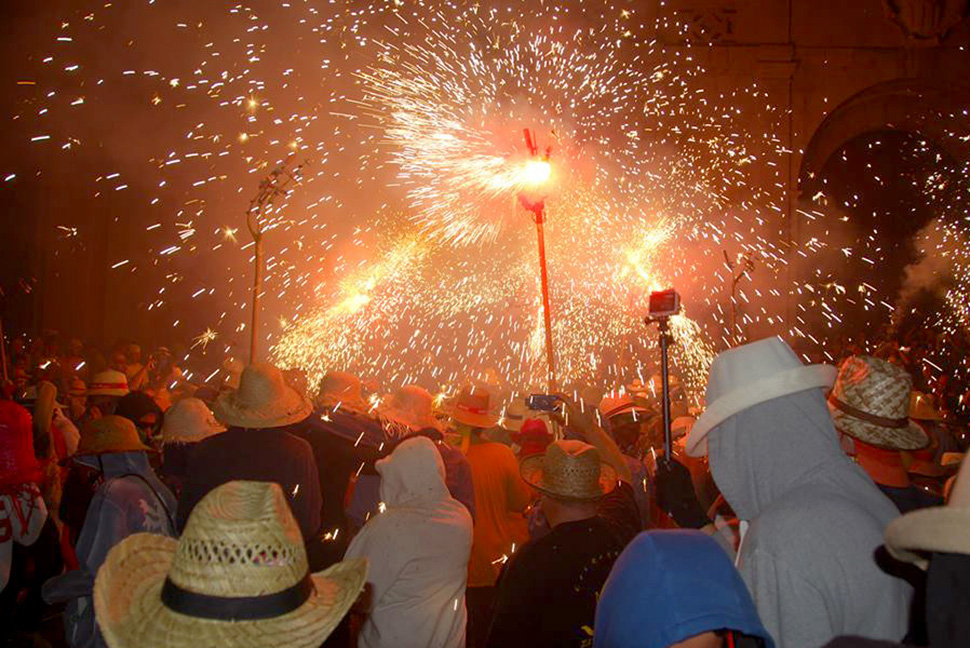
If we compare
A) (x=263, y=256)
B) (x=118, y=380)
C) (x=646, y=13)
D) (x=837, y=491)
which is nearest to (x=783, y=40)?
(x=646, y=13)

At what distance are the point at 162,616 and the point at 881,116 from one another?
60.1ft

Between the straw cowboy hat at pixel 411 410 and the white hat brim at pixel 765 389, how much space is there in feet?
10.5

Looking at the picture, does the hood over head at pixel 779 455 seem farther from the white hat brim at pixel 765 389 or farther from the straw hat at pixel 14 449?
the straw hat at pixel 14 449

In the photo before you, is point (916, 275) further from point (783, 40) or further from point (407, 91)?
point (407, 91)

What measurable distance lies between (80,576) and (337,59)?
11682 millimetres

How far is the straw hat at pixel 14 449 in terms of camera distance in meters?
4.40

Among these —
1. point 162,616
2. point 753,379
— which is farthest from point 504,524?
point 162,616

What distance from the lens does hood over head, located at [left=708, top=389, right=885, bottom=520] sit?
2.29m

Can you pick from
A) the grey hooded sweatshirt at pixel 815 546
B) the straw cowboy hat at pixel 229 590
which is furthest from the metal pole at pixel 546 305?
the straw cowboy hat at pixel 229 590

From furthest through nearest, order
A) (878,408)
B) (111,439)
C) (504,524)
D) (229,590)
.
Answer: (504,524) < (111,439) < (878,408) < (229,590)

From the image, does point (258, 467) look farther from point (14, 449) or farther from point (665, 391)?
point (665, 391)

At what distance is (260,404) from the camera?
4648mm

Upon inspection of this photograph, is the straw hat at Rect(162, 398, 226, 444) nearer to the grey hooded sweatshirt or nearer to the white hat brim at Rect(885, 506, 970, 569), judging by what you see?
the grey hooded sweatshirt

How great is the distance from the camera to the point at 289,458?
4.41 metres
